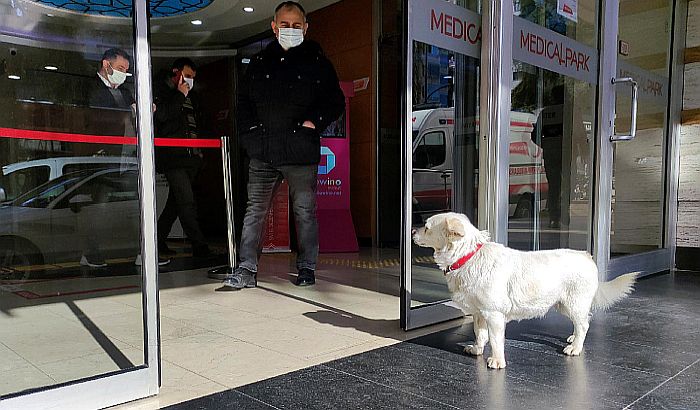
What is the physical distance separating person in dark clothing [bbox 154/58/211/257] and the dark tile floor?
3.01 metres

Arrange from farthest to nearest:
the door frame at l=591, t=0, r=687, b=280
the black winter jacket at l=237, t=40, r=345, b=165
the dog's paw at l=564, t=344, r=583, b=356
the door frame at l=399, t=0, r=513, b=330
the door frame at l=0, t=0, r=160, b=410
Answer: the door frame at l=591, t=0, r=687, b=280 < the black winter jacket at l=237, t=40, r=345, b=165 < the door frame at l=399, t=0, r=513, b=330 < the dog's paw at l=564, t=344, r=583, b=356 < the door frame at l=0, t=0, r=160, b=410

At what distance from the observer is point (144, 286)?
1.91 m

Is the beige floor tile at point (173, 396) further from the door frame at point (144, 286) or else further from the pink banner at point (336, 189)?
the pink banner at point (336, 189)

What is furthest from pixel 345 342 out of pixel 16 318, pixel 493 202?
pixel 16 318

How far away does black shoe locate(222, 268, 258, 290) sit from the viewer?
12.8ft

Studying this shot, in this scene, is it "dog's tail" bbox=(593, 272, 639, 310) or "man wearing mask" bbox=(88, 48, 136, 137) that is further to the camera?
"dog's tail" bbox=(593, 272, 639, 310)

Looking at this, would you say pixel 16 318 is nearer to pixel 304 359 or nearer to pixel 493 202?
pixel 304 359

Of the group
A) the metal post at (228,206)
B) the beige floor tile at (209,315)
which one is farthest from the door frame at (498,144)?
the metal post at (228,206)

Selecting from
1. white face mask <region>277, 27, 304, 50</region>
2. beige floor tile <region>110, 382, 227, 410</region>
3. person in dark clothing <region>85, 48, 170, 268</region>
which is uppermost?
white face mask <region>277, 27, 304, 50</region>

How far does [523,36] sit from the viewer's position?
321 cm

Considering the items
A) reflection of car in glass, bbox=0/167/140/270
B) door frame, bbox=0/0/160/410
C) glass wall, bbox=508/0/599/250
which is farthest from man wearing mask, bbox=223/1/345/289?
door frame, bbox=0/0/160/410

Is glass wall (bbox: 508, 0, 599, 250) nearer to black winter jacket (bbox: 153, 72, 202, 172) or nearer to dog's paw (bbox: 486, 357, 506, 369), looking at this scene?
dog's paw (bbox: 486, 357, 506, 369)

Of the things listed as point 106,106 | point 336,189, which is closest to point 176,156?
point 336,189

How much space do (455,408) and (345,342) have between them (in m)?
0.87
